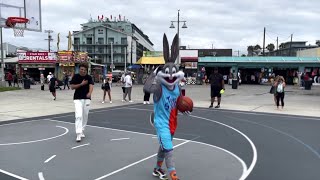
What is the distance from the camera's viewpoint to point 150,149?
25.7 feet

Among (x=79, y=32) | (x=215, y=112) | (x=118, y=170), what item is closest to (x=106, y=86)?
(x=215, y=112)

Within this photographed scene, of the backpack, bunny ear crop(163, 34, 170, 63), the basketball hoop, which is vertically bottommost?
the backpack

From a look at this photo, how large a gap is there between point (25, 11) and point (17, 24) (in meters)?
0.79

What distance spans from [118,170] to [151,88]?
1593 mm

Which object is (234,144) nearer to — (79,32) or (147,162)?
(147,162)

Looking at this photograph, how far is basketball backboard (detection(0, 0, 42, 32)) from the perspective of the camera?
674 inches

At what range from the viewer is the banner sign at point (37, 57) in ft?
161

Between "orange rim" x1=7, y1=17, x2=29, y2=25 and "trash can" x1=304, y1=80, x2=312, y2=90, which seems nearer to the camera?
"orange rim" x1=7, y1=17, x2=29, y2=25

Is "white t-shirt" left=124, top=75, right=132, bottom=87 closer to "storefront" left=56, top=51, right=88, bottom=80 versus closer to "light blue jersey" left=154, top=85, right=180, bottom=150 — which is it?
"light blue jersey" left=154, top=85, right=180, bottom=150

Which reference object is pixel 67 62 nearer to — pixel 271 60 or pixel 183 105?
pixel 271 60

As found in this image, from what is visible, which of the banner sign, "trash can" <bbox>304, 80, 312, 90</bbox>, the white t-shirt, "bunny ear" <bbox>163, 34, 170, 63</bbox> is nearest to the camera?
"bunny ear" <bbox>163, 34, 170, 63</bbox>

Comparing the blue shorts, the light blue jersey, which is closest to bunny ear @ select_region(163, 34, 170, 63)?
the light blue jersey

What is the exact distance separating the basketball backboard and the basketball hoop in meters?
0.15

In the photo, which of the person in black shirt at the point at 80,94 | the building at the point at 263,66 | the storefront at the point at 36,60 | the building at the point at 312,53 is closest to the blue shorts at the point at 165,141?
the person in black shirt at the point at 80,94
